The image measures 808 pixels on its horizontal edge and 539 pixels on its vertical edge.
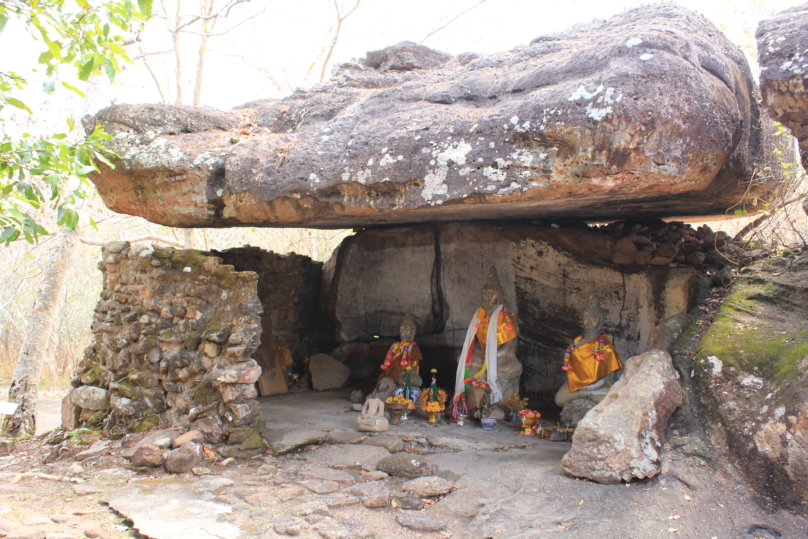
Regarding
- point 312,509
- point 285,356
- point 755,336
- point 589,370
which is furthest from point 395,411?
point 755,336

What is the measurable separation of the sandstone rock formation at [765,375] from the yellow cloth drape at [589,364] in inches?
42.1

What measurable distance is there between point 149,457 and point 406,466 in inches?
77.6

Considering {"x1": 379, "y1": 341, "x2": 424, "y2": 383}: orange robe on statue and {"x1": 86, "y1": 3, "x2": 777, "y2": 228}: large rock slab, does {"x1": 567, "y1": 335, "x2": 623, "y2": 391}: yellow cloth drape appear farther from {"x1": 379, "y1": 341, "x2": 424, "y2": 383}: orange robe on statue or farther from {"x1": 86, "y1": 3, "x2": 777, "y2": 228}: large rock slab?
{"x1": 379, "y1": 341, "x2": 424, "y2": 383}: orange robe on statue

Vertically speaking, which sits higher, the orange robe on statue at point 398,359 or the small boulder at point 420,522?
the orange robe on statue at point 398,359

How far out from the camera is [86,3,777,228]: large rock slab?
372cm

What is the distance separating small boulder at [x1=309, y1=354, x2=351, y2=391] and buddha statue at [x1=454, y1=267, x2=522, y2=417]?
214 centimetres

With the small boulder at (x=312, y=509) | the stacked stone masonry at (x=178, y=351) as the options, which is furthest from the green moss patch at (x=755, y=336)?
the stacked stone masonry at (x=178, y=351)

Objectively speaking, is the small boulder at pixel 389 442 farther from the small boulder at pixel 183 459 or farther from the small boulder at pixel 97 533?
the small boulder at pixel 97 533

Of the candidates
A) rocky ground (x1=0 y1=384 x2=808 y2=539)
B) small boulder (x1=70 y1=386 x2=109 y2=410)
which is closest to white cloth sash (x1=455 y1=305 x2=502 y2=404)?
rocky ground (x1=0 y1=384 x2=808 y2=539)

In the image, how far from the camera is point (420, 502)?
373 cm

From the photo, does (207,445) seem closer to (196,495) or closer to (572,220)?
(196,495)

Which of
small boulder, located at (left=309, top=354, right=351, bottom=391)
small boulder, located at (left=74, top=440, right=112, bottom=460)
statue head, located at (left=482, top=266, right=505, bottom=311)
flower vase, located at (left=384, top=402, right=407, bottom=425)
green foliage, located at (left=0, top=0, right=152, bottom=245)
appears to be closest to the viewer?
green foliage, located at (left=0, top=0, right=152, bottom=245)

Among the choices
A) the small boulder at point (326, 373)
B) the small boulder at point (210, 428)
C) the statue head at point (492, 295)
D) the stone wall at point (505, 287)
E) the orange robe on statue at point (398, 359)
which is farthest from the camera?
the small boulder at point (326, 373)

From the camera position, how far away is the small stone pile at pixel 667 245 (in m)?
5.44
